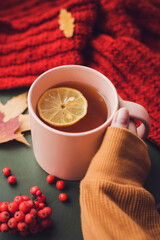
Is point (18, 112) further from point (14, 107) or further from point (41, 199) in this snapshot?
point (41, 199)

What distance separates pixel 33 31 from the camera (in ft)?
2.65

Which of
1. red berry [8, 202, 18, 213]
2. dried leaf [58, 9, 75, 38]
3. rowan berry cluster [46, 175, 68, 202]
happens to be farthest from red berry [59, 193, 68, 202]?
dried leaf [58, 9, 75, 38]

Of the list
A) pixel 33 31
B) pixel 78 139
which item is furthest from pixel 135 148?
pixel 33 31

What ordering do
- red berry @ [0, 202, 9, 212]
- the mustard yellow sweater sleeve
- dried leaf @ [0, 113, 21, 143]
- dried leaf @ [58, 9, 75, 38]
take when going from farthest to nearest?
1. dried leaf @ [58, 9, 75, 38]
2. dried leaf @ [0, 113, 21, 143]
3. red berry @ [0, 202, 9, 212]
4. the mustard yellow sweater sleeve

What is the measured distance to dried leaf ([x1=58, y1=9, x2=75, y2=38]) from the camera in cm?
78

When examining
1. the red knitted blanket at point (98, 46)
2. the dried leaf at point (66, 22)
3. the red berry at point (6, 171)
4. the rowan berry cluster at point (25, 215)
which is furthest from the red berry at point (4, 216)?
the dried leaf at point (66, 22)

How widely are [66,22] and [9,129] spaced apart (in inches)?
14.9

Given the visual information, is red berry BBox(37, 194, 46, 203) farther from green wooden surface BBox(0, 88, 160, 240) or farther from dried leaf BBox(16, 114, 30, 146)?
dried leaf BBox(16, 114, 30, 146)

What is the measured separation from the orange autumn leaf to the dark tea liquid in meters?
0.15

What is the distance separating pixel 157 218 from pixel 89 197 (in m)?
0.15

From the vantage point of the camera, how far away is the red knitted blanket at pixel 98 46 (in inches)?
29.3

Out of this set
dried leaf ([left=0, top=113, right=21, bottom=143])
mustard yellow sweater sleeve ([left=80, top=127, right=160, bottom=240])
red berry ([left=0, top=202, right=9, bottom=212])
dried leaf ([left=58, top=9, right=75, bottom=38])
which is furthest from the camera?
dried leaf ([left=58, top=9, right=75, bottom=38])

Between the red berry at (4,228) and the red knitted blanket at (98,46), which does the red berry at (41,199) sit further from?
the red knitted blanket at (98,46)

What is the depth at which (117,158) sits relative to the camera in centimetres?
46
